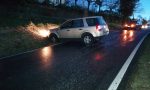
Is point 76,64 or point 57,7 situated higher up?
point 57,7

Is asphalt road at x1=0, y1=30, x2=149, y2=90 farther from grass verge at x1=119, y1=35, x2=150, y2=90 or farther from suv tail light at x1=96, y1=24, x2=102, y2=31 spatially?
suv tail light at x1=96, y1=24, x2=102, y2=31

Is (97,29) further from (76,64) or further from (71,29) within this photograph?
(76,64)

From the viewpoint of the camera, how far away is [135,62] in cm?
1166

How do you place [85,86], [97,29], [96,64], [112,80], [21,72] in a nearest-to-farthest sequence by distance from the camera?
[85,86] → [112,80] → [21,72] → [96,64] → [97,29]

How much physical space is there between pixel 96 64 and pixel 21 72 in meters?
3.03

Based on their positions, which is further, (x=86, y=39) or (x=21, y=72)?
(x=86, y=39)

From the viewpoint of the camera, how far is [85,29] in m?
19.1

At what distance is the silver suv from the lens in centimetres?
1888

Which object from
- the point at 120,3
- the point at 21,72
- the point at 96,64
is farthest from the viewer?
the point at 120,3

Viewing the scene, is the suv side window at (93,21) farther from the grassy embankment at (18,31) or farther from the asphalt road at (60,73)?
the asphalt road at (60,73)

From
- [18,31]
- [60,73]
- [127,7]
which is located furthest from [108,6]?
[60,73]

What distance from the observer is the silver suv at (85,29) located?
18875mm

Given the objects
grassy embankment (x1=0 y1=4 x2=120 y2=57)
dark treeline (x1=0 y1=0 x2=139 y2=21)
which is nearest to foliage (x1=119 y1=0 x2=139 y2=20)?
dark treeline (x1=0 y1=0 x2=139 y2=21)

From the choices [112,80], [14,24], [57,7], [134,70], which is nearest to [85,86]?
[112,80]
